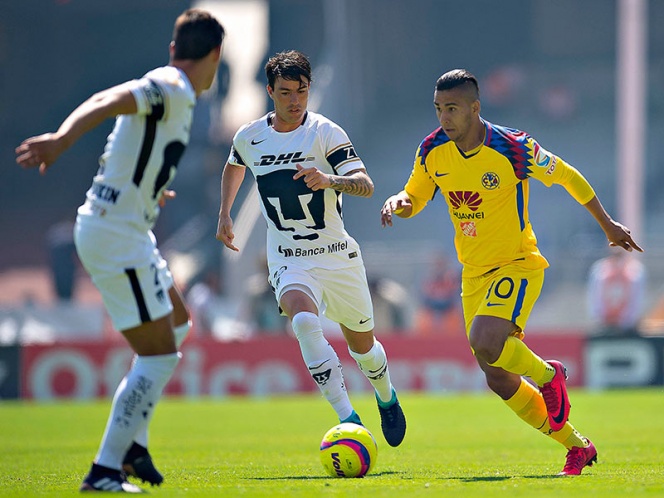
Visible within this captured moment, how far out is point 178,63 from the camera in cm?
679

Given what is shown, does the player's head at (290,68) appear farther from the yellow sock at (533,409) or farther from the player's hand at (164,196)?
the yellow sock at (533,409)

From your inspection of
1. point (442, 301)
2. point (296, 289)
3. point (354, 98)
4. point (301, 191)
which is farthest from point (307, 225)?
point (354, 98)

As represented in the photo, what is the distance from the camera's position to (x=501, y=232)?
8594 mm

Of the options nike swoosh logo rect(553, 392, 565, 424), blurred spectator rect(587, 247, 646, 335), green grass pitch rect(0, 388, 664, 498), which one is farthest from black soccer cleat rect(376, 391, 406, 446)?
blurred spectator rect(587, 247, 646, 335)

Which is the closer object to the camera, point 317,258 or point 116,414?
point 116,414

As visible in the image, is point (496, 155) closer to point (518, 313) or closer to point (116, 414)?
point (518, 313)

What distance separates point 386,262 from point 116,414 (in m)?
18.8

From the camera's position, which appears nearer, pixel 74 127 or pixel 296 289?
pixel 74 127

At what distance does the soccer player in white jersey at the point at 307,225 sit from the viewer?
8.70 metres

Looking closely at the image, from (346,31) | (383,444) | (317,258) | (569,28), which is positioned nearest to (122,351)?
(383,444)

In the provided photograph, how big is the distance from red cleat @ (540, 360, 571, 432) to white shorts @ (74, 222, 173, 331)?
10.1 feet

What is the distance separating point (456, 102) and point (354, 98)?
2651 cm

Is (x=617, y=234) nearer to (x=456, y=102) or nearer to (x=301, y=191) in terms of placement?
(x=456, y=102)

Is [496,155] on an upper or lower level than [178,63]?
lower
